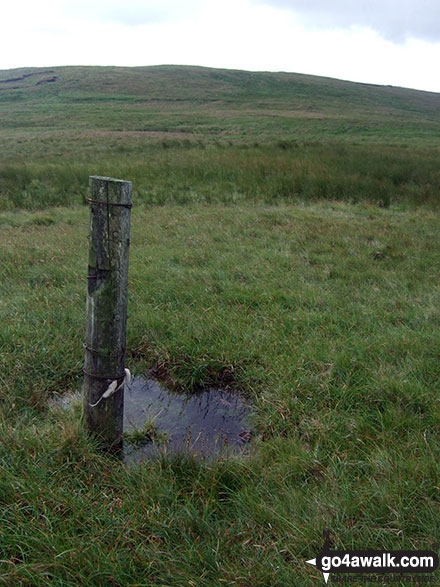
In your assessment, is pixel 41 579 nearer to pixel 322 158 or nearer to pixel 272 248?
pixel 272 248

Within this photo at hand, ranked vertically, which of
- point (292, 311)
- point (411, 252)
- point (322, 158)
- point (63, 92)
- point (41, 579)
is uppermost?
point (63, 92)

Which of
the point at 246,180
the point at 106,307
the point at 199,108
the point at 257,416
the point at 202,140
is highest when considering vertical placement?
the point at 199,108

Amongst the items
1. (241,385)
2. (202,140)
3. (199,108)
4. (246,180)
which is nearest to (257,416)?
(241,385)

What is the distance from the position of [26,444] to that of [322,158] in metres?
14.4

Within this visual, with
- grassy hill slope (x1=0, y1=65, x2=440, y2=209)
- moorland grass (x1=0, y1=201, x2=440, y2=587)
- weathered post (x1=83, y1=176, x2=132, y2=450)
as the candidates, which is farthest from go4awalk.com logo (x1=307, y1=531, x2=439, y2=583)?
grassy hill slope (x1=0, y1=65, x2=440, y2=209)

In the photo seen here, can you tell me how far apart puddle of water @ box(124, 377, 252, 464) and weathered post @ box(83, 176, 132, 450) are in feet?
1.10

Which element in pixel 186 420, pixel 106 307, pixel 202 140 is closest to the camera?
pixel 106 307

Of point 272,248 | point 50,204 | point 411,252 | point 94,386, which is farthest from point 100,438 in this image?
point 50,204

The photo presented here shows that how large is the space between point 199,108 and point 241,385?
59849 millimetres

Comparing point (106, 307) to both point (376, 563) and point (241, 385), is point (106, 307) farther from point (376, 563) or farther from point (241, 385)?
point (376, 563)

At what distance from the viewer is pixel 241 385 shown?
147 inches

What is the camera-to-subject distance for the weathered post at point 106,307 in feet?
8.44

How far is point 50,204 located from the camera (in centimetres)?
1159

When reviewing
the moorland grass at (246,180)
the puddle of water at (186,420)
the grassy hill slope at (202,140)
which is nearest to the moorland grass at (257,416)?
the puddle of water at (186,420)
